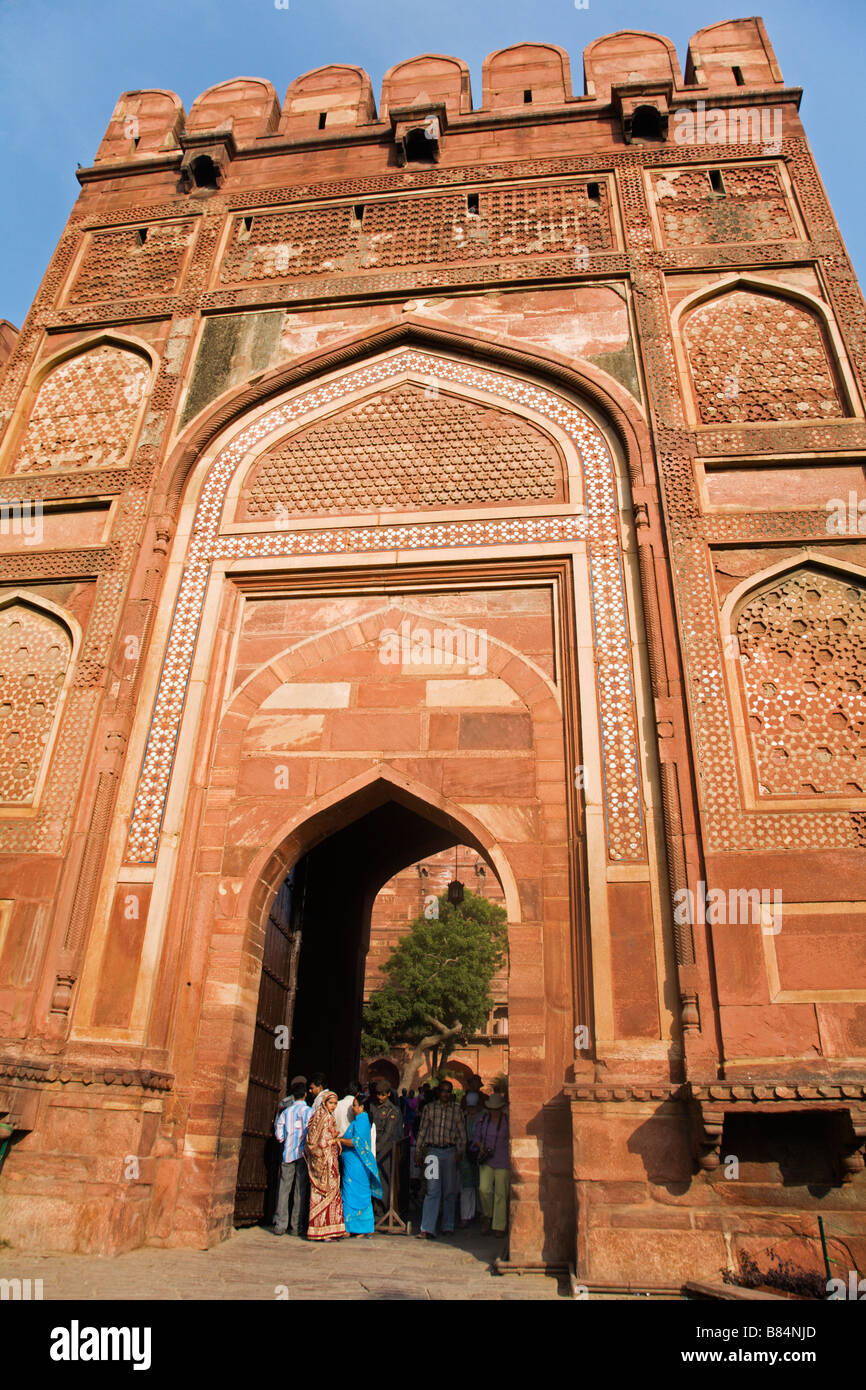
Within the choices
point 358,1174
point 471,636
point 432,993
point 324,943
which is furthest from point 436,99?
point 432,993

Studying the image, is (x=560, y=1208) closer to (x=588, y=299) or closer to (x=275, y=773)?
(x=275, y=773)

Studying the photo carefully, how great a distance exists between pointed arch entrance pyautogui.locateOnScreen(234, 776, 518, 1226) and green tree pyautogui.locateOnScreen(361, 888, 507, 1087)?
1150cm

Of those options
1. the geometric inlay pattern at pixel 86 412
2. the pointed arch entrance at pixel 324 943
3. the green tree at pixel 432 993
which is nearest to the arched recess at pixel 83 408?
the geometric inlay pattern at pixel 86 412

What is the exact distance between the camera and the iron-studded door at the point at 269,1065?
5.72 m

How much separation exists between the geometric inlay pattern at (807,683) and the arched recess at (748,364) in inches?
54.1

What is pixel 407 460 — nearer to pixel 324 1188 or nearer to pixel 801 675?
pixel 801 675

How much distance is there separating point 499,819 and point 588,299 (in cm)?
434

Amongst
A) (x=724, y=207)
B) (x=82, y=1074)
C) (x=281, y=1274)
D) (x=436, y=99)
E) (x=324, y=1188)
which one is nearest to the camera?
(x=281, y=1274)

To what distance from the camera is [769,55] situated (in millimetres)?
8281

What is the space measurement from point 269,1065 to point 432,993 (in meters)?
15.1

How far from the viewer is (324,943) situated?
854 cm

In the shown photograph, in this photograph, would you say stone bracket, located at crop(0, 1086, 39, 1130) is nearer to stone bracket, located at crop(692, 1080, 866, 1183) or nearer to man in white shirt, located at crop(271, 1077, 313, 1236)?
man in white shirt, located at crop(271, 1077, 313, 1236)

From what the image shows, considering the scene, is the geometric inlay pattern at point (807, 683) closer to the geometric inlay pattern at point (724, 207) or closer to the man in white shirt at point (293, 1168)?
the geometric inlay pattern at point (724, 207)

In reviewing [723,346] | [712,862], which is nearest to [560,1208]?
[712,862]
